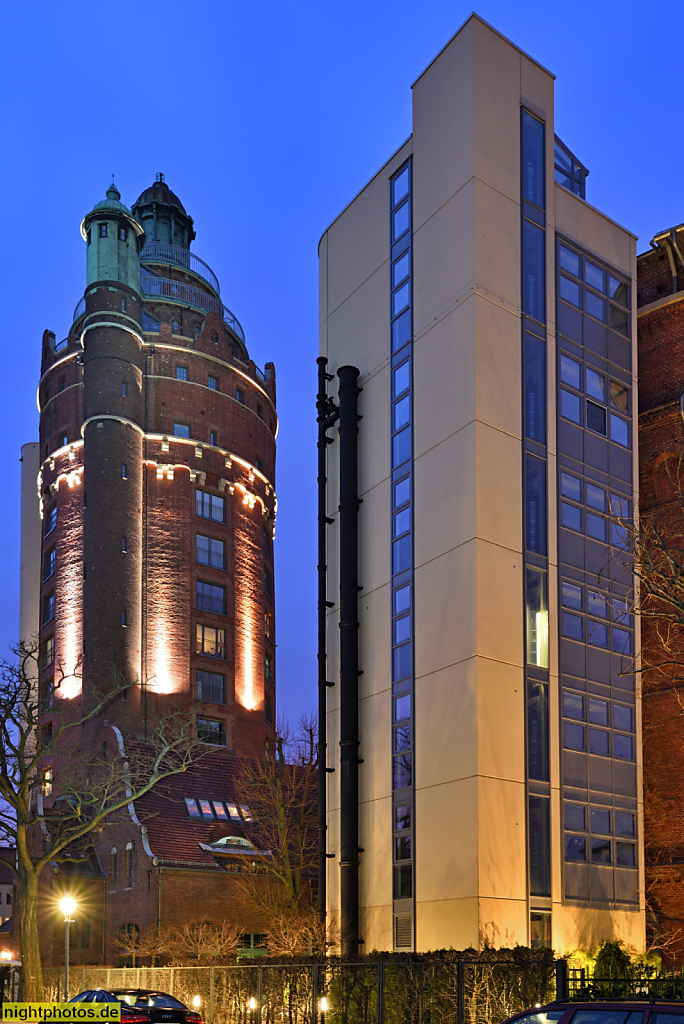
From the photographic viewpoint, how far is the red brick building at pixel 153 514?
194 ft

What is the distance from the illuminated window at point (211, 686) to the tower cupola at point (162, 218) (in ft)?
103

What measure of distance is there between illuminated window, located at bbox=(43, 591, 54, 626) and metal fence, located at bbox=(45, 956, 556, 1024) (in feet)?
101

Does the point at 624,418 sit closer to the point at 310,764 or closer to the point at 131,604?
the point at 310,764

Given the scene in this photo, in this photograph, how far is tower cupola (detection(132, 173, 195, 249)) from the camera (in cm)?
7812

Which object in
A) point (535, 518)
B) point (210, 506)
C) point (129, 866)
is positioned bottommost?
point (129, 866)

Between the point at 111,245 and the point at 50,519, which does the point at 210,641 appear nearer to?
the point at 50,519

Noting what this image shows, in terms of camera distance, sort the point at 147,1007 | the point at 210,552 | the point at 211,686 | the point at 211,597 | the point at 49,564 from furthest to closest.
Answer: the point at 49,564 → the point at 210,552 → the point at 211,597 → the point at 211,686 → the point at 147,1007

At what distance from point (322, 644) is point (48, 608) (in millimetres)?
32487

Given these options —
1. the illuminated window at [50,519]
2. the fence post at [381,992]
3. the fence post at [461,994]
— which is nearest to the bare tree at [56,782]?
the illuminated window at [50,519]

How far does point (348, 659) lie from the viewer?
33.5 m

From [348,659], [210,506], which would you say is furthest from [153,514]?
[348,659]

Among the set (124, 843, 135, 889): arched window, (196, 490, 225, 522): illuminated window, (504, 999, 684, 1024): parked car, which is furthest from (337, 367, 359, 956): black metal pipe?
(196, 490, 225, 522): illuminated window

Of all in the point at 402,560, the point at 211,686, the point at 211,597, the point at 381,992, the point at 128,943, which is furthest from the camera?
the point at 211,597

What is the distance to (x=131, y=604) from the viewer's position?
60.0 m
